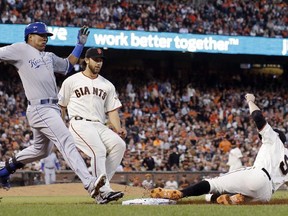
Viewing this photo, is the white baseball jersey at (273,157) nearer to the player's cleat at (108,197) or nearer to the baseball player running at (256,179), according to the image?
the baseball player running at (256,179)

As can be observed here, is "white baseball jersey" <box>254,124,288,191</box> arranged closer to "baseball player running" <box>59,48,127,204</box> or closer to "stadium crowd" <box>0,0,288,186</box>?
"baseball player running" <box>59,48,127,204</box>

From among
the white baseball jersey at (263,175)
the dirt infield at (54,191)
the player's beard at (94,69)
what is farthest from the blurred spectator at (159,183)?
the white baseball jersey at (263,175)

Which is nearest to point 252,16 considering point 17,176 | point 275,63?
point 275,63

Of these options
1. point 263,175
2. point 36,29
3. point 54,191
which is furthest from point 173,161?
point 36,29

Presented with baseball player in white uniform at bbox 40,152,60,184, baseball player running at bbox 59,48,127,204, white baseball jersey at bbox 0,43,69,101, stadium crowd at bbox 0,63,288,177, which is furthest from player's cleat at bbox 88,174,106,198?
stadium crowd at bbox 0,63,288,177

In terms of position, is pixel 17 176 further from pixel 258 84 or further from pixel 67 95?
pixel 258 84
